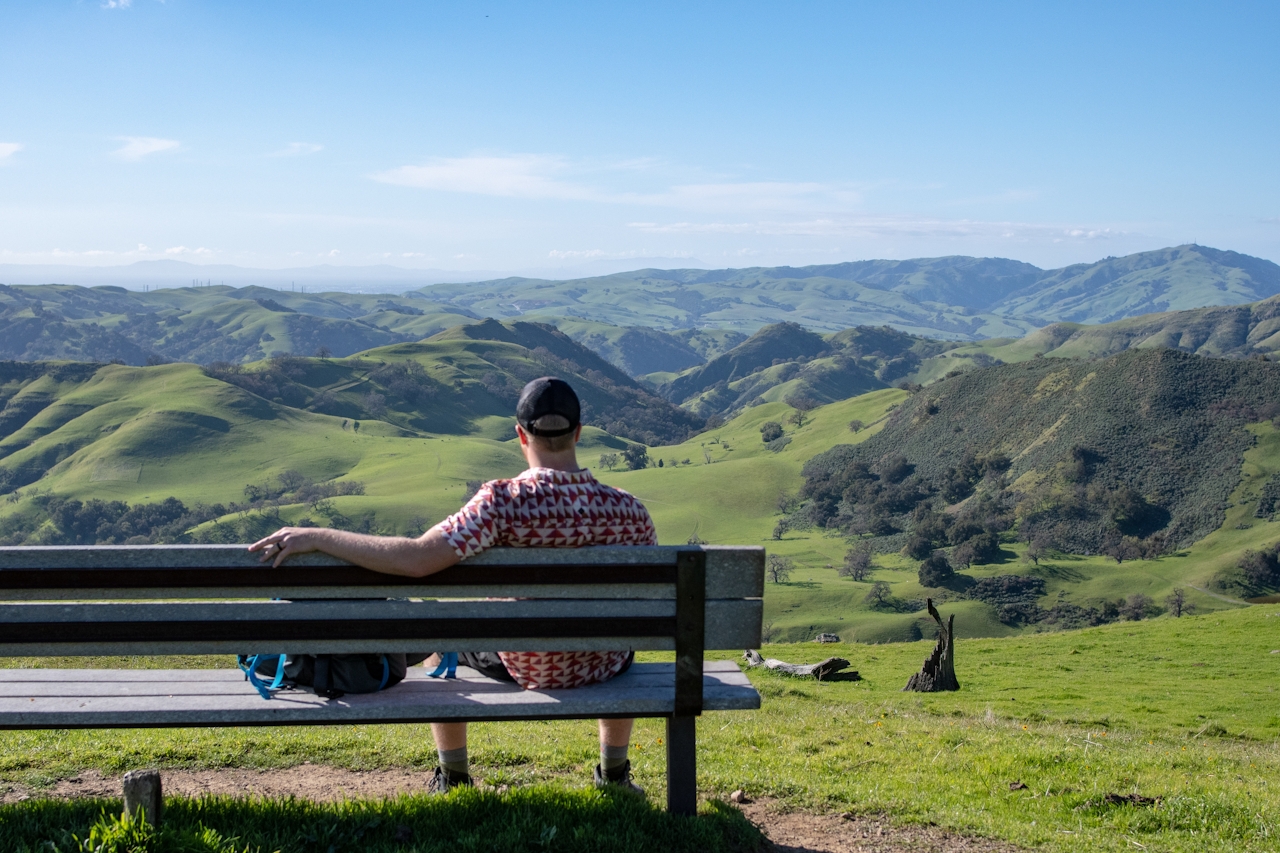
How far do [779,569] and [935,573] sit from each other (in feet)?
63.0

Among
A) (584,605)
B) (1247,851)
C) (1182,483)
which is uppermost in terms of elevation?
(584,605)

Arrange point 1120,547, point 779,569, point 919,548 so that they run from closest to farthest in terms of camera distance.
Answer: point 1120,547 → point 779,569 → point 919,548

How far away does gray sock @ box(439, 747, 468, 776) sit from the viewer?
6227mm

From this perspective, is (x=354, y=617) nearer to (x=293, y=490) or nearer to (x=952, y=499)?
(x=952, y=499)

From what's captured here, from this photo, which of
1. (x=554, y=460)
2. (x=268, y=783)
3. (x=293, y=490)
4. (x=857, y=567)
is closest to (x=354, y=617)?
(x=554, y=460)

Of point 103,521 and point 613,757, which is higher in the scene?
point 613,757

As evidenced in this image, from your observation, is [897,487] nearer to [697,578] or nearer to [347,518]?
[347,518]

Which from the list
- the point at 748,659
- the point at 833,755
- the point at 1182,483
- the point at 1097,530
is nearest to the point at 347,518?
the point at 1097,530

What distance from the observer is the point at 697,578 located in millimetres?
5289

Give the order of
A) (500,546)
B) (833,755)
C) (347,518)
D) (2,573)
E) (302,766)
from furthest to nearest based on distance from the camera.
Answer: (347,518) < (833,755) < (302,766) < (500,546) < (2,573)

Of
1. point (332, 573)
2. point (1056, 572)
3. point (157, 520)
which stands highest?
point (332, 573)

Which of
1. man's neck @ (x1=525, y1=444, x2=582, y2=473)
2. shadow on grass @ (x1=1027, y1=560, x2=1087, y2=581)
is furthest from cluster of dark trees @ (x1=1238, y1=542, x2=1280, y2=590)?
man's neck @ (x1=525, y1=444, x2=582, y2=473)

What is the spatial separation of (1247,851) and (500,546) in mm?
4947

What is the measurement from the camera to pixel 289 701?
539 centimetres
